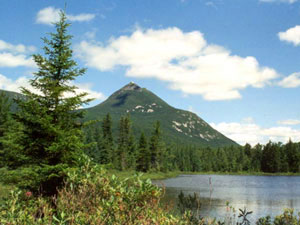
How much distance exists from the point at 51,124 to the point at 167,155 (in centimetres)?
8447

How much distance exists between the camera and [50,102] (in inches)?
645

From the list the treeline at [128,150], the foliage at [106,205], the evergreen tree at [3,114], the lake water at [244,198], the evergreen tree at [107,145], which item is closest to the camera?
the foliage at [106,205]

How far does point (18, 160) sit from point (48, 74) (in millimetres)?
4772

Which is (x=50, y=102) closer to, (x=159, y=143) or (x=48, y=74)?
(x=48, y=74)

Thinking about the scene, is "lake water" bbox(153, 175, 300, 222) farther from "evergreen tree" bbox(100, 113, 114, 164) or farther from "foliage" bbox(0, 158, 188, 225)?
"evergreen tree" bbox(100, 113, 114, 164)

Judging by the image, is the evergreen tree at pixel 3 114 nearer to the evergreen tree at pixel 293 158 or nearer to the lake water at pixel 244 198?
the lake water at pixel 244 198

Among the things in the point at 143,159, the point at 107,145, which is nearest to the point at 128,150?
the point at 143,159

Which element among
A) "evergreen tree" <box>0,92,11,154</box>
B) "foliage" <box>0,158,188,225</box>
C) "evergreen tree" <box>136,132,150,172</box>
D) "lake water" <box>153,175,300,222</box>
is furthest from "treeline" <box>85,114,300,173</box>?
"foliage" <box>0,158,188,225</box>

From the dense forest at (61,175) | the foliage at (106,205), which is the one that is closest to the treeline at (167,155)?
the dense forest at (61,175)

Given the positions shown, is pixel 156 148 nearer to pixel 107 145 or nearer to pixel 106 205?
pixel 107 145

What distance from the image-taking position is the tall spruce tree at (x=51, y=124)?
48.9 ft

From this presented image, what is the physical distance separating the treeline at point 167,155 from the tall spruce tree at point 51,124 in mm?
49706

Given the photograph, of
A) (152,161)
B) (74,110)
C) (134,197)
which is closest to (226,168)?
(152,161)

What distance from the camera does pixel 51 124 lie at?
1522 cm
